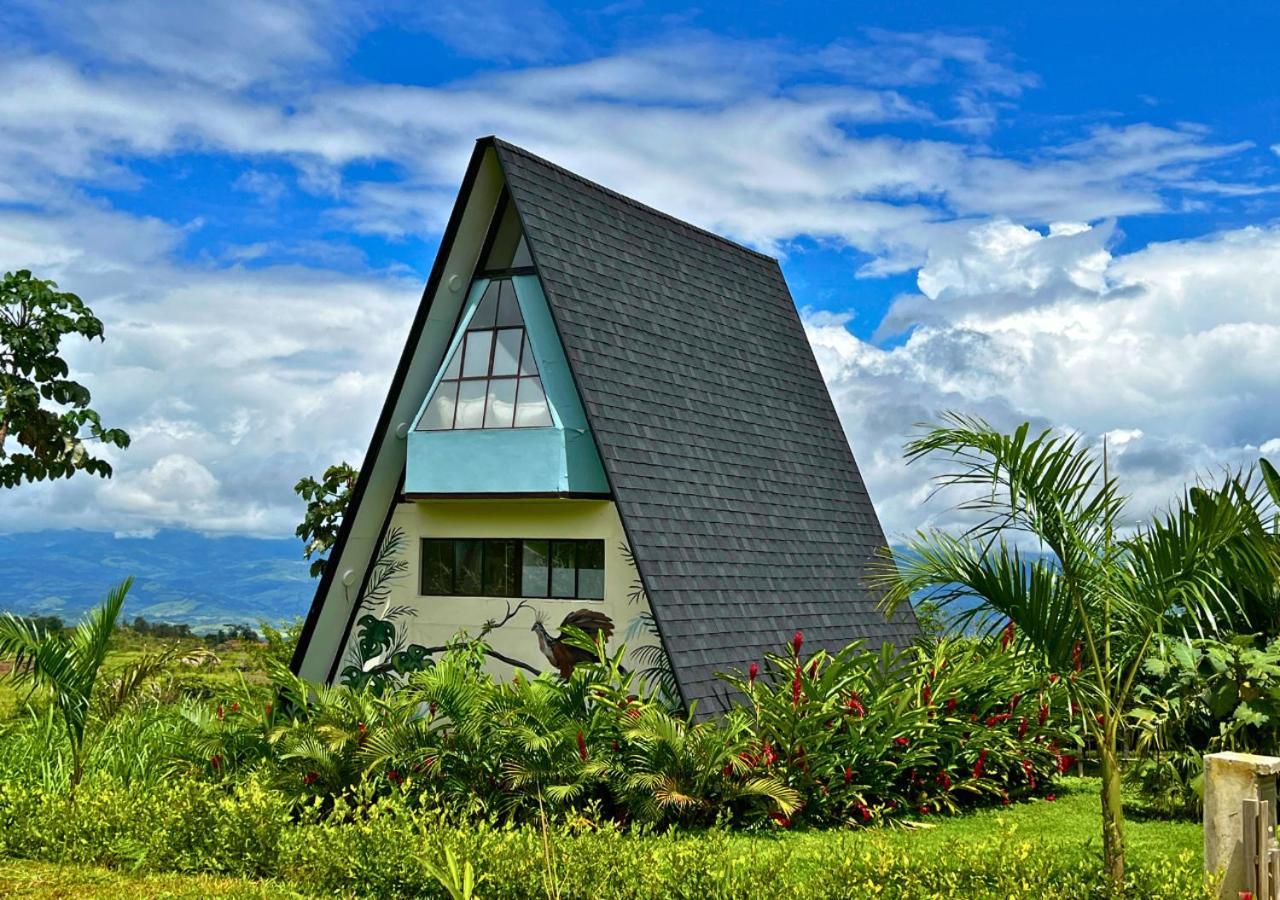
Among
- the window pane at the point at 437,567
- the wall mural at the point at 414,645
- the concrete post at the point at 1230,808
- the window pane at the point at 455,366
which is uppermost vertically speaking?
the window pane at the point at 455,366

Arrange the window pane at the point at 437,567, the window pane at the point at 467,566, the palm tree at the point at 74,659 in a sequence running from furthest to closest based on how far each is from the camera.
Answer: the window pane at the point at 437,567
the window pane at the point at 467,566
the palm tree at the point at 74,659

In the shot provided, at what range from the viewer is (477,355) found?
1368 centimetres

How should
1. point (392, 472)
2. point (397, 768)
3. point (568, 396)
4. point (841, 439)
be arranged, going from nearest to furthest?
point (397, 768), point (568, 396), point (392, 472), point (841, 439)

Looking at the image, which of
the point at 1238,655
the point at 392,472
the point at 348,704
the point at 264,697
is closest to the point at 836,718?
the point at 1238,655

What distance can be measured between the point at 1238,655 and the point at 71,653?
1075cm

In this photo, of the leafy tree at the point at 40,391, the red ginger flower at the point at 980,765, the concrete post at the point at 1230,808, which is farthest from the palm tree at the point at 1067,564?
the leafy tree at the point at 40,391

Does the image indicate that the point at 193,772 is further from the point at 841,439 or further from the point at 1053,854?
the point at 841,439

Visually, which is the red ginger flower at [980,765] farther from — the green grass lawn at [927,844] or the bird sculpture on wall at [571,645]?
the bird sculpture on wall at [571,645]

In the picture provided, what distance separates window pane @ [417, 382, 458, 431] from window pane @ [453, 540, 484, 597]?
4.60 ft

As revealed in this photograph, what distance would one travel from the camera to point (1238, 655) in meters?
11.0

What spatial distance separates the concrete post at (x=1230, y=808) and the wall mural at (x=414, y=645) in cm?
547

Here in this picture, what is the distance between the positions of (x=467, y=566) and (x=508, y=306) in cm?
303

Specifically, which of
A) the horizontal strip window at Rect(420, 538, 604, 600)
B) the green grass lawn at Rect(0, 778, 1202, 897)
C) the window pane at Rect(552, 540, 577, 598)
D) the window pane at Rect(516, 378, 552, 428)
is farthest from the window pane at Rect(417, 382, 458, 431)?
the green grass lawn at Rect(0, 778, 1202, 897)

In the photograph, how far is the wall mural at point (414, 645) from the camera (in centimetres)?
1265
